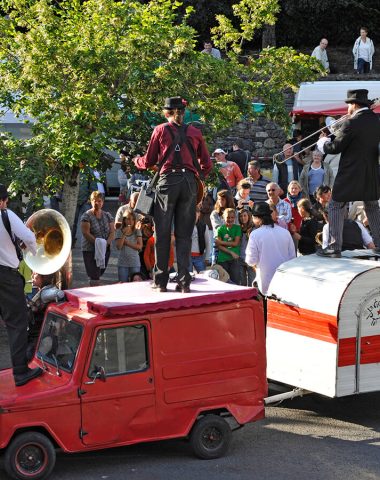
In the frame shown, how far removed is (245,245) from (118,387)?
594 centimetres

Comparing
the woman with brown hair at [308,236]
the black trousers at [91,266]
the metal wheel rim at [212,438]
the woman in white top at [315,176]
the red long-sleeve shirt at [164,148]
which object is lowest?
the metal wheel rim at [212,438]

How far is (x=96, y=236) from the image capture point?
14984 mm

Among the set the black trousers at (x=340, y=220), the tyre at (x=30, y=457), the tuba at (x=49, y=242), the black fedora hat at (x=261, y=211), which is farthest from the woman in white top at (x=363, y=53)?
the tyre at (x=30, y=457)

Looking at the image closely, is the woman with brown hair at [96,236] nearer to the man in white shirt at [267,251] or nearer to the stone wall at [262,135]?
the man in white shirt at [267,251]

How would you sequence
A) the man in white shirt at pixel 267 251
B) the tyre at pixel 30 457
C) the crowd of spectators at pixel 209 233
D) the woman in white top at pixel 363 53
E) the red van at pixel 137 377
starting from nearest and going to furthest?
the tyre at pixel 30 457, the red van at pixel 137 377, the man in white shirt at pixel 267 251, the crowd of spectators at pixel 209 233, the woman in white top at pixel 363 53

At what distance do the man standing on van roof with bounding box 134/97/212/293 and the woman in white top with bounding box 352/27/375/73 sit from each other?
20504 mm

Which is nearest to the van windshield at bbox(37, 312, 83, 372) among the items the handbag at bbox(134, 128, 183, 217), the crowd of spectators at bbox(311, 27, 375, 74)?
the handbag at bbox(134, 128, 183, 217)

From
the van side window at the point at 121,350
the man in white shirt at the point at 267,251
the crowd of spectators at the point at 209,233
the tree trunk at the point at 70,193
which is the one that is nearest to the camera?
the van side window at the point at 121,350

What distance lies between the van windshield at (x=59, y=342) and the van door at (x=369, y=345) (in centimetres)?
270

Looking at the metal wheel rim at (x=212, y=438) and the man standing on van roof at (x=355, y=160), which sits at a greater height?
the man standing on van roof at (x=355, y=160)

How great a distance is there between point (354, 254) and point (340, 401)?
1684 millimetres

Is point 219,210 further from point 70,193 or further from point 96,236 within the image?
point 70,193

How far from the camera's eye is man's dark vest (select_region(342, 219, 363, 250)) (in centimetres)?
1205

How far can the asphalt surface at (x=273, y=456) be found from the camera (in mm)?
9297
